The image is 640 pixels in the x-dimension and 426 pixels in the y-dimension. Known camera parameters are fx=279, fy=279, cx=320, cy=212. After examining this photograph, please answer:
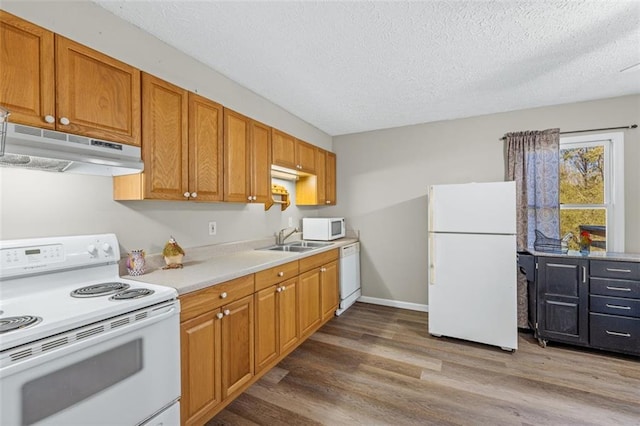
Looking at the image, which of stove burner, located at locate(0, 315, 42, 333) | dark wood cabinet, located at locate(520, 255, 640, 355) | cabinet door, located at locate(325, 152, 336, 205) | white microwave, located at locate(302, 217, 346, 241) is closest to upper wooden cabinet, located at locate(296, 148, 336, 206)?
cabinet door, located at locate(325, 152, 336, 205)

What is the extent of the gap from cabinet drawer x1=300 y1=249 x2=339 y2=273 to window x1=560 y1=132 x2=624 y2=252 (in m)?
2.57

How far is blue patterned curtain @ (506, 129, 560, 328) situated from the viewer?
2992mm

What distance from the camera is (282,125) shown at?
3.18 metres

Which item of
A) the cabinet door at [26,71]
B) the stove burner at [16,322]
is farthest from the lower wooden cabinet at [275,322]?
the cabinet door at [26,71]

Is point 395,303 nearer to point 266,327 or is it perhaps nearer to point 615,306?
point 615,306

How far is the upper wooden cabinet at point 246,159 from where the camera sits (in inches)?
91.2

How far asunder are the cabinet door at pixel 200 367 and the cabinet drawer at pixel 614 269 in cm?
324

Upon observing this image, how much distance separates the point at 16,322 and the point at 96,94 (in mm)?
1150

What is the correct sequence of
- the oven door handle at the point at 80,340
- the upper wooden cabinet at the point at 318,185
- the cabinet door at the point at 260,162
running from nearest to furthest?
the oven door handle at the point at 80,340 → the cabinet door at the point at 260,162 → the upper wooden cabinet at the point at 318,185

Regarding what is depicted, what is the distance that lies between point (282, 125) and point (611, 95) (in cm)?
340

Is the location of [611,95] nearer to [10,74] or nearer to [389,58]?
[389,58]

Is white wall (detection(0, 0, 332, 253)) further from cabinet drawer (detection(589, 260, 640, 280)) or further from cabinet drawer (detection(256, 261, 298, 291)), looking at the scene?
cabinet drawer (detection(589, 260, 640, 280))

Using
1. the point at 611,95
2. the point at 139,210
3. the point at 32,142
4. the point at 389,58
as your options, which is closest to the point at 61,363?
the point at 32,142

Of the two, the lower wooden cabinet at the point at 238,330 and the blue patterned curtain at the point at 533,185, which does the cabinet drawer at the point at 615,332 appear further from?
the lower wooden cabinet at the point at 238,330
